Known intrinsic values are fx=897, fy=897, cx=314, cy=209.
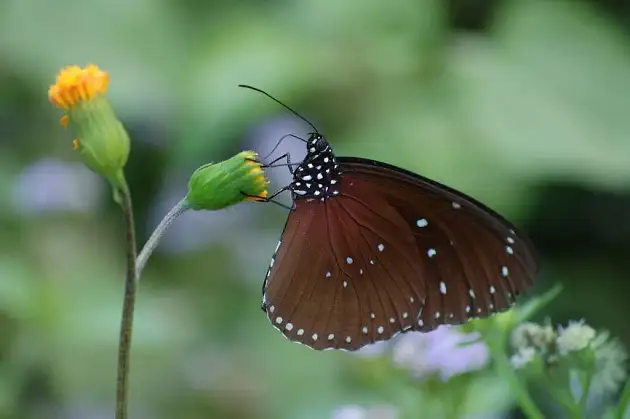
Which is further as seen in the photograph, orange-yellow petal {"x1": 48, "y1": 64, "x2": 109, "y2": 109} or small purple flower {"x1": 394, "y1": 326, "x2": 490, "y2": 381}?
small purple flower {"x1": 394, "y1": 326, "x2": 490, "y2": 381}

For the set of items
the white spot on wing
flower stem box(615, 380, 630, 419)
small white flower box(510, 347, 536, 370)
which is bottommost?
Answer: small white flower box(510, 347, 536, 370)

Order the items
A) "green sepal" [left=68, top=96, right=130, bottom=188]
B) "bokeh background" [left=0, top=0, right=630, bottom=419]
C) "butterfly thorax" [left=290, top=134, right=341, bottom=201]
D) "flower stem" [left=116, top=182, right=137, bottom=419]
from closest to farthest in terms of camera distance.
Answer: "flower stem" [left=116, top=182, right=137, bottom=419] < "green sepal" [left=68, top=96, right=130, bottom=188] < "butterfly thorax" [left=290, top=134, right=341, bottom=201] < "bokeh background" [left=0, top=0, right=630, bottom=419]

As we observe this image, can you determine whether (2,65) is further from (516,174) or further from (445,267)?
(445,267)

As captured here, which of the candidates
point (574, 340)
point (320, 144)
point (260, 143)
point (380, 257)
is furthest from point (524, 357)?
point (260, 143)

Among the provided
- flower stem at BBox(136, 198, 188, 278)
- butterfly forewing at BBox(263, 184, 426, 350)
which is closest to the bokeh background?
butterfly forewing at BBox(263, 184, 426, 350)

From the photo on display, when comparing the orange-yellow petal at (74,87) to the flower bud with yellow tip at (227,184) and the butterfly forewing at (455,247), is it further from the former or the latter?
the butterfly forewing at (455,247)

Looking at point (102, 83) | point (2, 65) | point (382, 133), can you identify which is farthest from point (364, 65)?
point (102, 83)

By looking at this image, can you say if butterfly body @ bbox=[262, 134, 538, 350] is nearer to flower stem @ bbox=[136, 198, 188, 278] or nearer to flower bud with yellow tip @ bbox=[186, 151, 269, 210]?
flower bud with yellow tip @ bbox=[186, 151, 269, 210]
